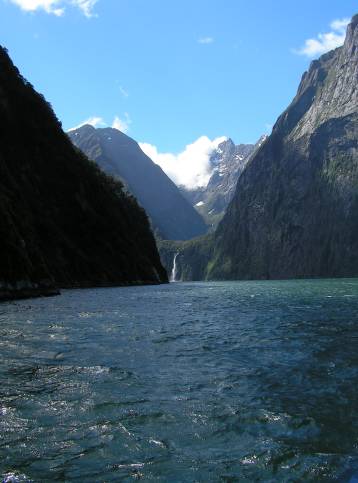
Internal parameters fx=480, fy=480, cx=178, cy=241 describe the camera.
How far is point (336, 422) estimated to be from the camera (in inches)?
473

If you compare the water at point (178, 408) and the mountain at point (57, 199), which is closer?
the water at point (178, 408)

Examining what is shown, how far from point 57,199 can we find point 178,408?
9653cm

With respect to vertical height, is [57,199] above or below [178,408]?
above

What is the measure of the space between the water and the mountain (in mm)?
58851

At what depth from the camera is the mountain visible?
299 feet

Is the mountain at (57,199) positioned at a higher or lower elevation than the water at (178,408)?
higher

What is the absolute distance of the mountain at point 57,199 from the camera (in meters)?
91.2

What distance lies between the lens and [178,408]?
13.0 metres

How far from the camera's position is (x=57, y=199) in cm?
10481

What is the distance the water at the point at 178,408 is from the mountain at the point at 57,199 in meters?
58.9

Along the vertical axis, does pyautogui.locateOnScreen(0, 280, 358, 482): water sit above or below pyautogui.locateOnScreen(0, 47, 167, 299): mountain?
below

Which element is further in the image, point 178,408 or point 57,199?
point 57,199

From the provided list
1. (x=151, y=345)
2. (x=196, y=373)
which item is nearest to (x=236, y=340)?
(x=151, y=345)

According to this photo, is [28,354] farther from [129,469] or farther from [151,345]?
[129,469]
